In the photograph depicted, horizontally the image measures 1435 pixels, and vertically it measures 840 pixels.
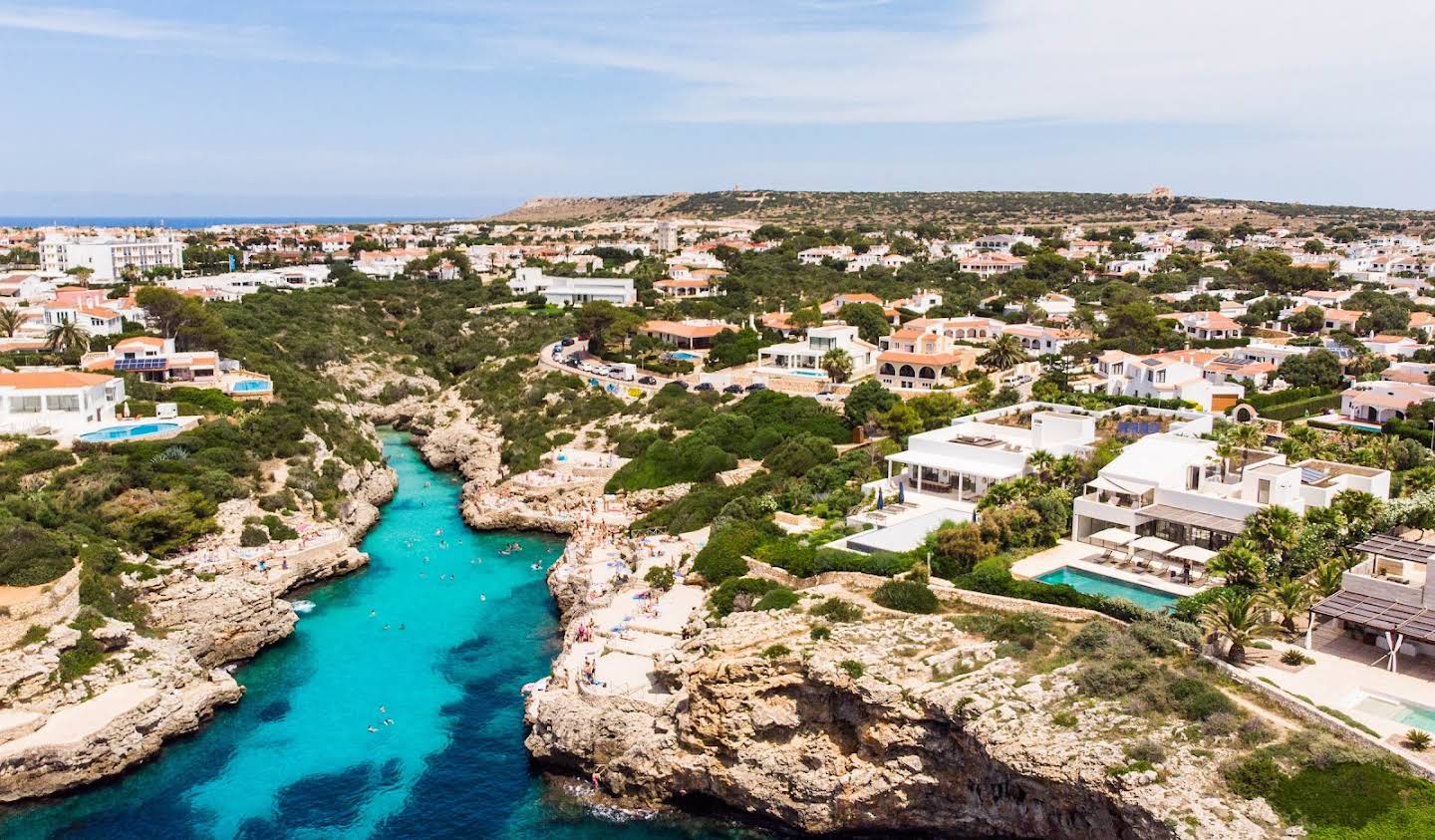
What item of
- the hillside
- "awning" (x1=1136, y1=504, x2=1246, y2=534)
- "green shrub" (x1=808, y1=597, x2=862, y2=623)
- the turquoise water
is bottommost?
the turquoise water

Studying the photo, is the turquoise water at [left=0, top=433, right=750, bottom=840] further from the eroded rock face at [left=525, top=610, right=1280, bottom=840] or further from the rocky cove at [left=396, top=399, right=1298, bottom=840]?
the eroded rock face at [left=525, top=610, right=1280, bottom=840]

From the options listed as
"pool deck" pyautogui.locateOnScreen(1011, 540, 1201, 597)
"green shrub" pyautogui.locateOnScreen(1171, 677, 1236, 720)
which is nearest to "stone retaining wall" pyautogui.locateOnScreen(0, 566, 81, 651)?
"pool deck" pyautogui.locateOnScreen(1011, 540, 1201, 597)

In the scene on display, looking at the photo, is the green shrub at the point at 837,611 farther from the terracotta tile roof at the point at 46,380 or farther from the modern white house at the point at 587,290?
the modern white house at the point at 587,290

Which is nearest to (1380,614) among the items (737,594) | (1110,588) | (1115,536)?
(1110,588)

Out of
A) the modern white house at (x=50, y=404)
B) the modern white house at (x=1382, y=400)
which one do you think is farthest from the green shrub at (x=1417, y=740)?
the modern white house at (x=50, y=404)

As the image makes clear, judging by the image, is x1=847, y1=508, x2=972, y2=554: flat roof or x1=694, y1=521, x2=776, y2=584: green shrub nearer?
x1=847, y1=508, x2=972, y2=554: flat roof

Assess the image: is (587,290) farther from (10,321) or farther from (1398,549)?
(1398,549)

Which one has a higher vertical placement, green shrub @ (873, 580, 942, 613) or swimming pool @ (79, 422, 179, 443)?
swimming pool @ (79, 422, 179, 443)

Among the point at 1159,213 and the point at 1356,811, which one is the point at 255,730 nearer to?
the point at 1356,811
